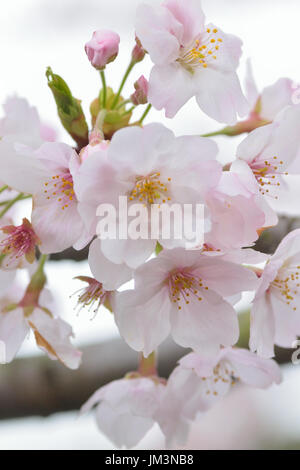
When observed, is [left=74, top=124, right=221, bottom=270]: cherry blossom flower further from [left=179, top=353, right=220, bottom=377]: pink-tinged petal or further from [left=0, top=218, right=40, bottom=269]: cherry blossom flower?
[left=179, top=353, right=220, bottom=377]: pink-tinged petal

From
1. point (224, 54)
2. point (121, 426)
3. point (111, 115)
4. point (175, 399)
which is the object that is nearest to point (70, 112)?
point (111, 115)

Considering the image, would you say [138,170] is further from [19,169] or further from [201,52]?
[201,52]

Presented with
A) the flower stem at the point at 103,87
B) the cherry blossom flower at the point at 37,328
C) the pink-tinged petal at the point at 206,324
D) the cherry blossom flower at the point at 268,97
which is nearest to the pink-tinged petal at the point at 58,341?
the cherry blossom flower at the point at 37,328

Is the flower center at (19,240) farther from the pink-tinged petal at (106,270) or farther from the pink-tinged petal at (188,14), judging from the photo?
the pink-tinged petal at (188,14)

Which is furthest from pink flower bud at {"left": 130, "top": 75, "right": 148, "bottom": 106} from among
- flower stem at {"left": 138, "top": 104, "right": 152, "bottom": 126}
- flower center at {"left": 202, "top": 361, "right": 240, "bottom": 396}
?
flower center at {"left": 202, "top": 361, "right": 240, "bottom": 396}
